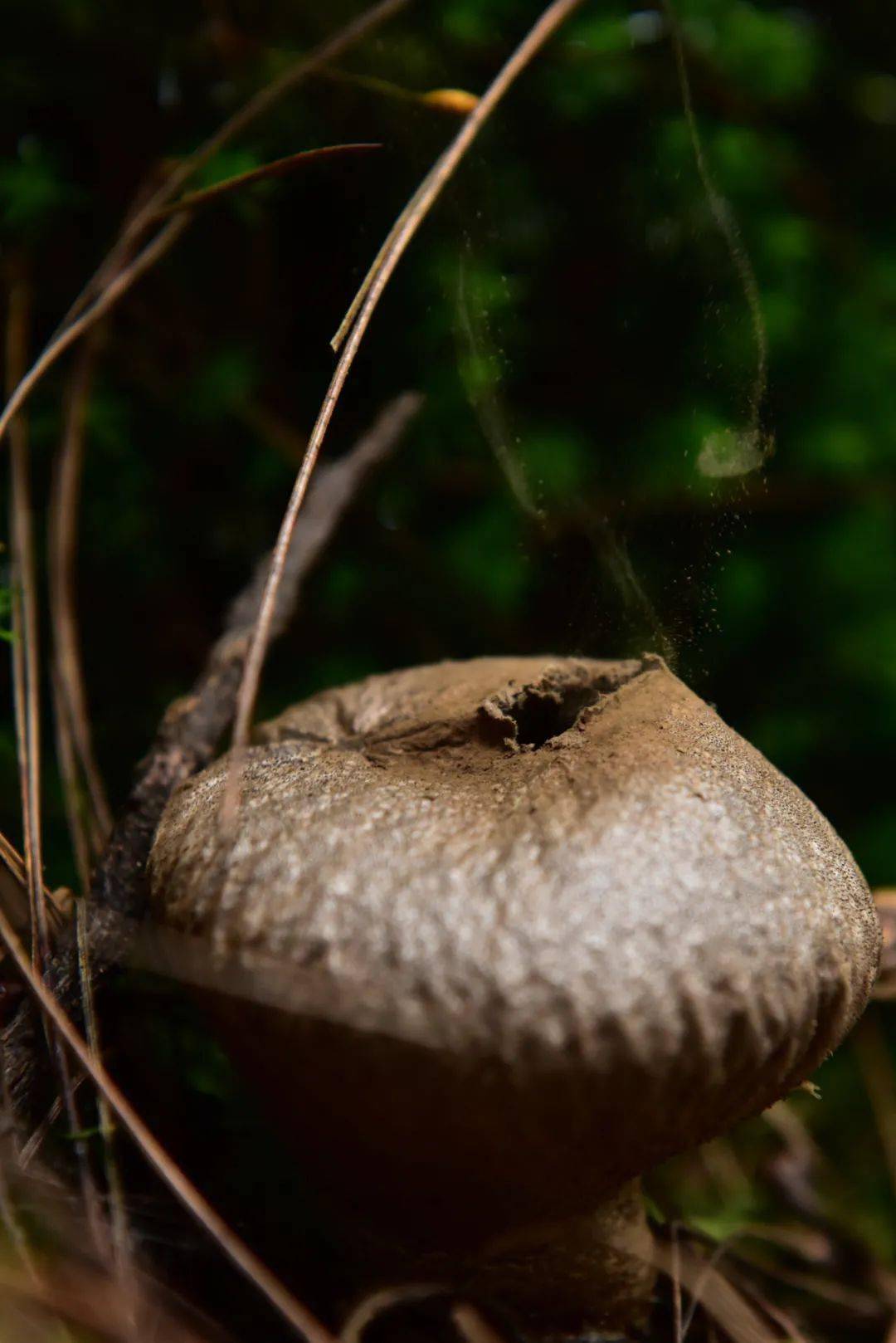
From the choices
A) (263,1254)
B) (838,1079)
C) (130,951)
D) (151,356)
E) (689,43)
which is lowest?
(838,1079)

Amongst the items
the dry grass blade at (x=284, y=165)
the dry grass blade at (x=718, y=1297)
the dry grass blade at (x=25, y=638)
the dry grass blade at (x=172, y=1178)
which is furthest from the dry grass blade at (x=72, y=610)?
the dry grass blade at (x=718, y=1297)

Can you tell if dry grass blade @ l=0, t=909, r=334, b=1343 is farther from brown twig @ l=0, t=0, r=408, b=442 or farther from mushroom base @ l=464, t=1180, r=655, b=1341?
brown twig @ l=0, t=0, r=408, b=442

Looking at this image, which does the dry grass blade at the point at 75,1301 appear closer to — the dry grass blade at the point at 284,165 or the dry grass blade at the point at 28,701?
the dry grass blade at the point at 28,701

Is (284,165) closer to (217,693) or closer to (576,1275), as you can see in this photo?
(217,693)

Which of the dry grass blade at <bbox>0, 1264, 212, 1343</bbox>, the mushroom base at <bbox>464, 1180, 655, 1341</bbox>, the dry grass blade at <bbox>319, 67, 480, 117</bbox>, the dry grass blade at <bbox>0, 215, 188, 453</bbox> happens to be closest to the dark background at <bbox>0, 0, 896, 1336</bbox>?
the dry grass blade at <bbox>319, 67, 480, 117</bbox>

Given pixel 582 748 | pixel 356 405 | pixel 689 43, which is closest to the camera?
pixel 582 748

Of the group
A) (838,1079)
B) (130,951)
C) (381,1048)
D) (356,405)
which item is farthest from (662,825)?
(838,1079)

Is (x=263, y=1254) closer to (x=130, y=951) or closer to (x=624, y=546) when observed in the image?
(x=130, y=951)
